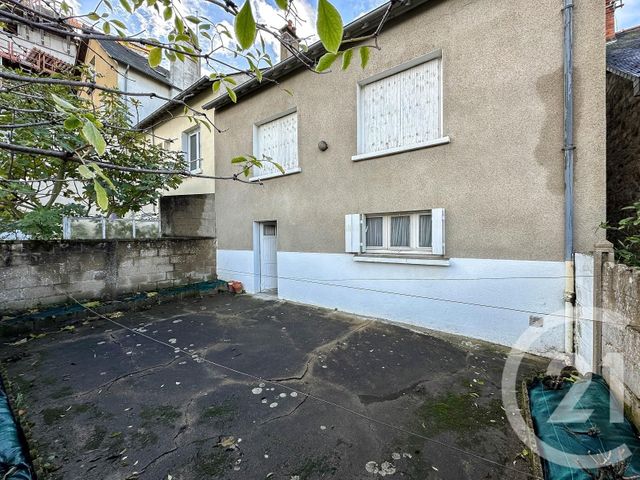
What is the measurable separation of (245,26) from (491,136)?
4328mm

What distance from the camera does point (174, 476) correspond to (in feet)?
6.61

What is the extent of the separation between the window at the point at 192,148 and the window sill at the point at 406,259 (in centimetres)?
677

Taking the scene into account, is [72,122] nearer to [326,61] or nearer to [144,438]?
[326,61]

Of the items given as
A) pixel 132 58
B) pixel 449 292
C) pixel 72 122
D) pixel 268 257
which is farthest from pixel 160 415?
pixel 132 58

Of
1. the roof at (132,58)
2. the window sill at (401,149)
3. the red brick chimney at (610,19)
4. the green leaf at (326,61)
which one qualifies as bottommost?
the green leaf at (326,61)

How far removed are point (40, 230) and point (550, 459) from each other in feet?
28.3

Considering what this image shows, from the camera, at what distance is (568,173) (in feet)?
11.6

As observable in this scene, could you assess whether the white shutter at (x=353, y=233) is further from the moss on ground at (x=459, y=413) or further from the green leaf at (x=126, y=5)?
the green leaf at (x=126, y=5)

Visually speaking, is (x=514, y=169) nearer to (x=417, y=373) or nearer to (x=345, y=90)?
(x=417, y=373)

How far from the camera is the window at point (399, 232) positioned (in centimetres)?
493

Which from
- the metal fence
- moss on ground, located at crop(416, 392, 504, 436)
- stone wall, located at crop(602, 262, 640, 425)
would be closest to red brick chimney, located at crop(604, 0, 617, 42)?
stone wall, located at crop(602, 262, 640, 425)

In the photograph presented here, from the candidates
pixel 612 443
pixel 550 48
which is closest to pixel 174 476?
pixel 612 443

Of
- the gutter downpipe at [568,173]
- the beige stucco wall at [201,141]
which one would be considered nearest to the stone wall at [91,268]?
the beige stucco wall at [201,141]

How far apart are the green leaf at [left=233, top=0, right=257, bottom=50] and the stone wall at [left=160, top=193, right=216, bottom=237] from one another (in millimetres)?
7761
